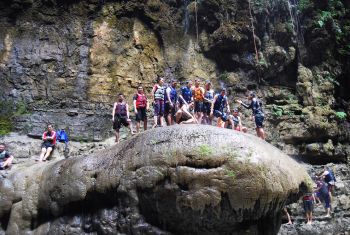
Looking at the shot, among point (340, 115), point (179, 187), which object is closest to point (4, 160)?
point (179, 187)

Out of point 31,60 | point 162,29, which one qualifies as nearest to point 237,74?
point 162,29

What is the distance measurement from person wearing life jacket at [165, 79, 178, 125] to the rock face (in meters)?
3.53

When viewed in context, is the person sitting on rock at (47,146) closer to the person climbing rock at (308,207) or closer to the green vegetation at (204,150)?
the green vegetation at (204,150)

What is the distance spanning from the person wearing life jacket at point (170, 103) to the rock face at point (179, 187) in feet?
11.6

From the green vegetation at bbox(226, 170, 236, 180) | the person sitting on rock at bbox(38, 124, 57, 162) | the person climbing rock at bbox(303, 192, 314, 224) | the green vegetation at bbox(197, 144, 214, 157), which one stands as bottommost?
the person climbing rock at bbox(303, 192, 314, 224)

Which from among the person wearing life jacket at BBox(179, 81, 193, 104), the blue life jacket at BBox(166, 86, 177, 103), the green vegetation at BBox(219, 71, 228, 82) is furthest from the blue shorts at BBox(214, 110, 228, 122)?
the green vegetation at BBox(219, 71, 228, 82)

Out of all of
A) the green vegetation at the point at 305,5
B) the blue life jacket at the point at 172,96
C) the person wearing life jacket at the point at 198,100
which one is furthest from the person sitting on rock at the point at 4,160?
the green vegetation at the point at 305,5

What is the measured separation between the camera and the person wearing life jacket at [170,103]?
10383mm

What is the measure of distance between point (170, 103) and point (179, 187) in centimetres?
452

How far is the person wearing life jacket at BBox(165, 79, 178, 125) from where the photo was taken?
1038cm

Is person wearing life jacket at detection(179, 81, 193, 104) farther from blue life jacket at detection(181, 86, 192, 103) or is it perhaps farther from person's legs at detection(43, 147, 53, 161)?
person's legs at detection(43, 147, 53, 161)

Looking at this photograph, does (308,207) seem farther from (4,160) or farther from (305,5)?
(305,5)

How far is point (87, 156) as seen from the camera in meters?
7.27

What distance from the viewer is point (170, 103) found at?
10.4m
